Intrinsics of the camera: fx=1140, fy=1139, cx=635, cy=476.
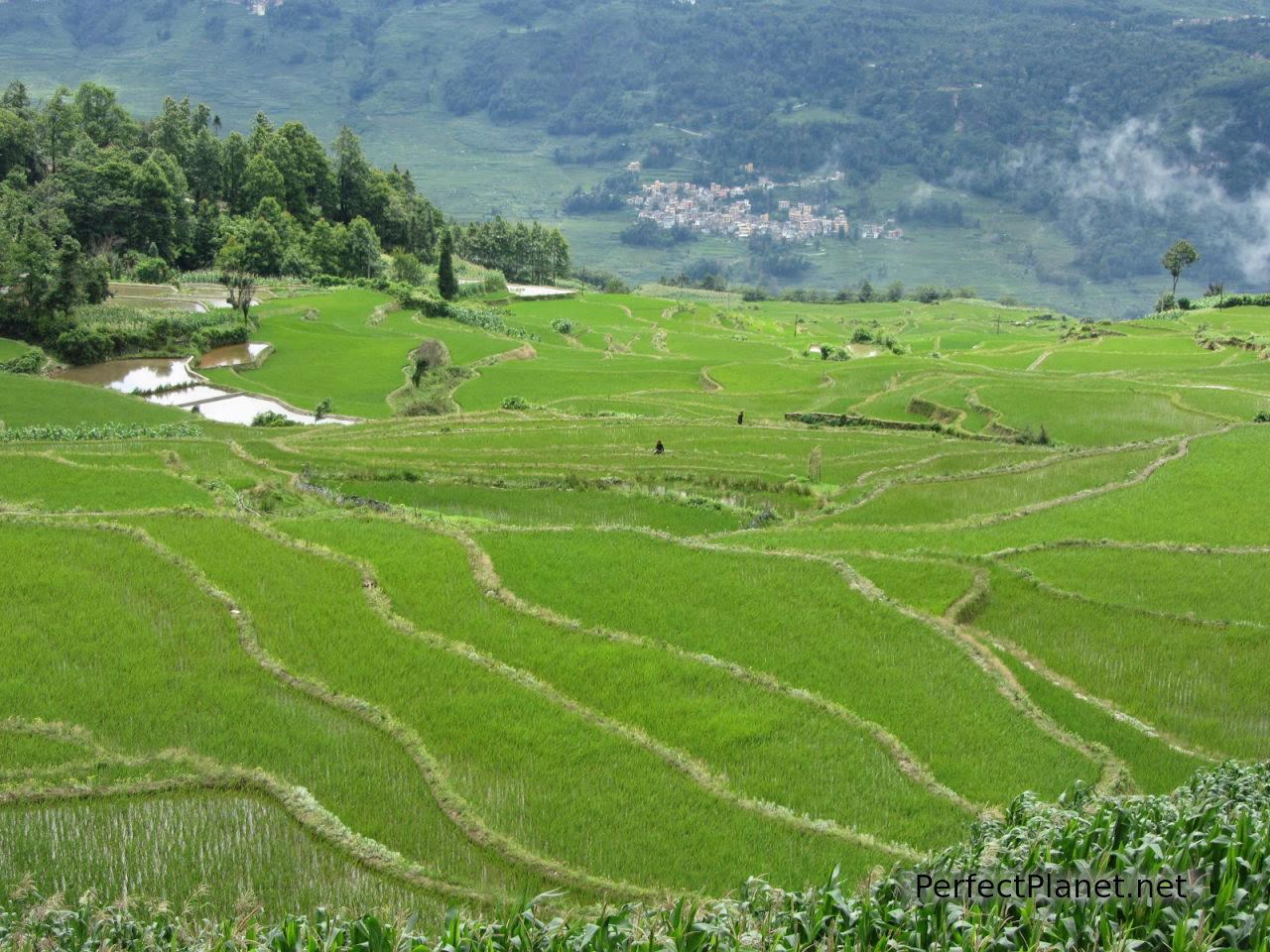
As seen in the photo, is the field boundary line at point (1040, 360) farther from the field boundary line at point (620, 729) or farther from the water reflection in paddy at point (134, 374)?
the field boundary line at point (620, 729)

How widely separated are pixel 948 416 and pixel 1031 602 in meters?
24.1

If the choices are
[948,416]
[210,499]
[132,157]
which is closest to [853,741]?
[210,499]

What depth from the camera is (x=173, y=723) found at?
1196cm

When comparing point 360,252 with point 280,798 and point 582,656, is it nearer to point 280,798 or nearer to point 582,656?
point 582,656

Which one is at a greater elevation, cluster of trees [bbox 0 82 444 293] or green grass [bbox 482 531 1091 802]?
cluster of trees [bbox 0 82 444 293]

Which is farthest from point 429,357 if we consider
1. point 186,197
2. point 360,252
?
point 186,197

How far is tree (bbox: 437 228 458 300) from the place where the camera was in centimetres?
8488

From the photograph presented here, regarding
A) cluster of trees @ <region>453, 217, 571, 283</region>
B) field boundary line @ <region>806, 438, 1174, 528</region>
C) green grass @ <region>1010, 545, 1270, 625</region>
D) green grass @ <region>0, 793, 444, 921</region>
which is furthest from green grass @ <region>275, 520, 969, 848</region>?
cluster of trees @ <region>453, 217, 571, 283</region>

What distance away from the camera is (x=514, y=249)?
120062mm

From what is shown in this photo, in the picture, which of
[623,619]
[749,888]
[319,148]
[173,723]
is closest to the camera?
[749,888]

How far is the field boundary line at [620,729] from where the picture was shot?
35.1ft

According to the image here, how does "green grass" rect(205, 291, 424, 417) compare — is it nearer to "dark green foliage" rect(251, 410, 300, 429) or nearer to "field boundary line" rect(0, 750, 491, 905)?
"dark green foliage" rect(251, 410, 300, 429)

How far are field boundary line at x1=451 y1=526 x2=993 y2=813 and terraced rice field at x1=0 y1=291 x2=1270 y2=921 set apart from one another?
6 centimetres

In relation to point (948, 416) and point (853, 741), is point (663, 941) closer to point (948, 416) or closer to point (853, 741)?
point (853, 741)
